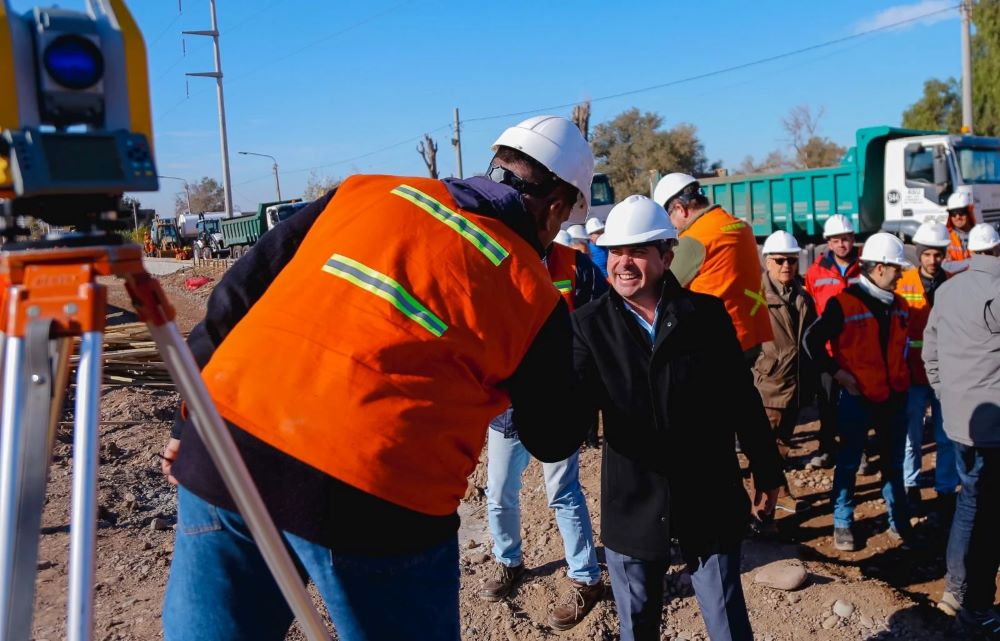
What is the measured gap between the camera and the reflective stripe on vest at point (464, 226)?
161 centimetres

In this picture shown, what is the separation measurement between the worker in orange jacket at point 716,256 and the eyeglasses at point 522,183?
105 inches

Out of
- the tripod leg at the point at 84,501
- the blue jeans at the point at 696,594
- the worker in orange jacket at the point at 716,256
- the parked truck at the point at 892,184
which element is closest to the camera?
the tripod leg at the point at 84,501

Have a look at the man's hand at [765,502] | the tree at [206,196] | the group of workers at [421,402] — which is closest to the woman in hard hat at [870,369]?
the man's hand at [765,502]

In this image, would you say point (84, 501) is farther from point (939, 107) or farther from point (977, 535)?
point (939, 107)

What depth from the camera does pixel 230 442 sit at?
128 centimetres

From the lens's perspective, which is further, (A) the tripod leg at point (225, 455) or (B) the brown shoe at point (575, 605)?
(B) the brown shoe at point (575, 605)

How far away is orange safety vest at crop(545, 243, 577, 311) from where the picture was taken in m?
4.29

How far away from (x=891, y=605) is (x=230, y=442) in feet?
11.7

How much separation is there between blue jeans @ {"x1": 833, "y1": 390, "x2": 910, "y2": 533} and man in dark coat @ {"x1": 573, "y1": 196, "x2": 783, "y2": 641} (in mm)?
2158

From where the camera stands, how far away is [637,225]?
294 centimetres

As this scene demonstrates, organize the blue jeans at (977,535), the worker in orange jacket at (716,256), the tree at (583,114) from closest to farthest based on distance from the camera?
1. the blue jeans at (977,535)
2. the worker in orange jacket at (716,256)
3. the tree at (583,114)

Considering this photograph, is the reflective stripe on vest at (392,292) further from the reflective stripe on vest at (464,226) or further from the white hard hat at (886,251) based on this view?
the white hard hat at (886,251)

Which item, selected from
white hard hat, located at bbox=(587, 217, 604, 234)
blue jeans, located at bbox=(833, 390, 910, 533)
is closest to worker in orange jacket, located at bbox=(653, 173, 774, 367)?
blue jeans, located at bbox=(833, 390, 910, 533)

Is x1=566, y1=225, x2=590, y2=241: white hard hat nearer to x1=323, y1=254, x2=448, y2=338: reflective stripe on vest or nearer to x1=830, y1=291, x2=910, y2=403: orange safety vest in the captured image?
x1=830, y1=291, x2=910, y2=403: orange safety vest
